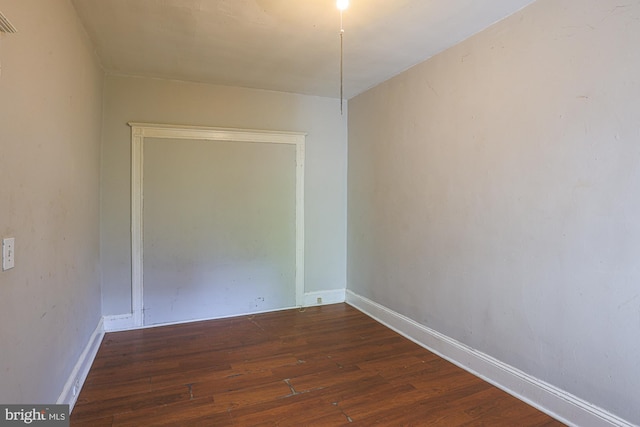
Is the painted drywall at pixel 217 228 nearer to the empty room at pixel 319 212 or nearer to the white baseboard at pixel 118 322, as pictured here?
the empty room at pixel 319 212

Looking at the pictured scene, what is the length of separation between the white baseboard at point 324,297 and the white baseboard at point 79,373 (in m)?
2.09

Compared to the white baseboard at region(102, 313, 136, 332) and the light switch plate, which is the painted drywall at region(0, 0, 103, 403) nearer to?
the light switch plate

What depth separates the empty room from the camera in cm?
172

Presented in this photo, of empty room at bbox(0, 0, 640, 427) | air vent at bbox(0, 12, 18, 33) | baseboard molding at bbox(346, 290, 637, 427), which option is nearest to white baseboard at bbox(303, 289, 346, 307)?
empty room at bbox(0, 0, 640, 427)

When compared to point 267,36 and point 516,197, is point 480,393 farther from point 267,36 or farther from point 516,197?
point 267,36

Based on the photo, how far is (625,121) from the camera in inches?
66.7

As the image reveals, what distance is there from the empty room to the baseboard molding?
0.01 m

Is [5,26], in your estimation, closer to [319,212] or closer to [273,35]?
[273,35]

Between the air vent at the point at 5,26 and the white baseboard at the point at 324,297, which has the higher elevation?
the air vent at the point at 5,26

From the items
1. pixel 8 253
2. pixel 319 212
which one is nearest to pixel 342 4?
pixel 8 253

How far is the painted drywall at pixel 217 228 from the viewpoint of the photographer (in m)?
3.44

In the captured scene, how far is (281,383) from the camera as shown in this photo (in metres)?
2.38

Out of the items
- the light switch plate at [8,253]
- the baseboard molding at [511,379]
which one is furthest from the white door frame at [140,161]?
the baseboard molding at [511,379]

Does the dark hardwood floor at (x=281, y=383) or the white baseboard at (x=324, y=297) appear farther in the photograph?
the white baseboard at (x=324, y=297)
